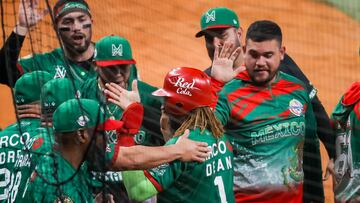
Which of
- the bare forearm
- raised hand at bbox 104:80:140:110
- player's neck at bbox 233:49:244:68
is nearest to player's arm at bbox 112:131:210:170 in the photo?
the bare forearm

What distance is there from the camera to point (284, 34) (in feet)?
36.0

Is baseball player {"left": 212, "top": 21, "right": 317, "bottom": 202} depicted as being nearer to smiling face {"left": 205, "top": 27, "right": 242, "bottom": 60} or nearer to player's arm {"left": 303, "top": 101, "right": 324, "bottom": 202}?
player's arm {"left": 303, "top": 101, "right": 324, "bottom": 202}

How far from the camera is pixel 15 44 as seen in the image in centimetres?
671

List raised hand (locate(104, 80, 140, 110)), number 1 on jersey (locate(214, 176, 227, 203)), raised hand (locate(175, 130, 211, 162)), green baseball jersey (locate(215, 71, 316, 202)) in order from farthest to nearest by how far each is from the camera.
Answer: green baseball jersey (locate(215, 71, 316, 202))
raised hand (locate(104, 80, 140, 110))
number 1 on jersey (locate(214, 176, 227, 203))
raised hand (locate(175, 130, 211, 162))

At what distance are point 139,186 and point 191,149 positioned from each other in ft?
1.07

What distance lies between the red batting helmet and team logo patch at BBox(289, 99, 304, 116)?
2.87 ft

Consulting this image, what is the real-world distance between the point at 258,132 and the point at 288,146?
0.64 ft

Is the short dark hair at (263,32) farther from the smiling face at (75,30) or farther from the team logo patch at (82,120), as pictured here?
the team logo patch at (82,120)

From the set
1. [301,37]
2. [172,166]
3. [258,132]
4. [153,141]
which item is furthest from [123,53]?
[301,37]

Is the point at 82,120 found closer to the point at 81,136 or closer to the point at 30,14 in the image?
the point at 81,136

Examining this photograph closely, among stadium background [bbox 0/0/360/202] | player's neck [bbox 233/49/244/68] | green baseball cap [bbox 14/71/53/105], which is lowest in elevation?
stadium background [bbox 0/0/360/202]

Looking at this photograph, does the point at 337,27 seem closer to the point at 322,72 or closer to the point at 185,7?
the point at 322,72

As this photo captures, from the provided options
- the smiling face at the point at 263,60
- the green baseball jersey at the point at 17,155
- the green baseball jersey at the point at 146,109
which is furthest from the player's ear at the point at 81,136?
the smiling face at the point at 263,60

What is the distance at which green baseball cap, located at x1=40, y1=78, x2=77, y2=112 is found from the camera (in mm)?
5293
